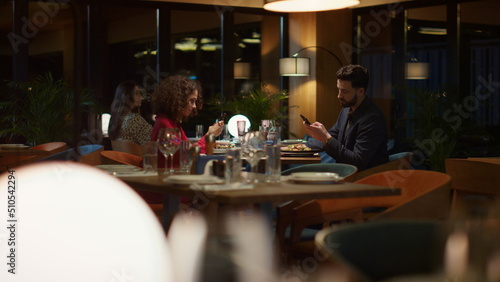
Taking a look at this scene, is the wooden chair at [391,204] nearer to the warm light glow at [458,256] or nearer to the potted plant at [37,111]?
the warm light glow at [458,256]

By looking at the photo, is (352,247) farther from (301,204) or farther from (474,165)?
(474,165)

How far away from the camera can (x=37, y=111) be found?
8.18 m

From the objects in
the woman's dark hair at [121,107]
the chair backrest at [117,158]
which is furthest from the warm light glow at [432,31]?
the chair backrest at [117,158]

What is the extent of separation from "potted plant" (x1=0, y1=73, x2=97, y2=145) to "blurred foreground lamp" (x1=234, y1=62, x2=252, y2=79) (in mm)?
2541

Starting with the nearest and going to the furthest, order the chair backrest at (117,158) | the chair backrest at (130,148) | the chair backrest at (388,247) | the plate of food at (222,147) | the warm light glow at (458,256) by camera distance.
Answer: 1. the warm light glow at (458,256)
2. the chair backrest at (388,247)
3. the chair backrest at (117,158)
4. the plate of food at (222,147)
5. the chair backrest at (130,148)

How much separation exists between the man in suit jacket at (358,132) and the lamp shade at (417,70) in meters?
4.23

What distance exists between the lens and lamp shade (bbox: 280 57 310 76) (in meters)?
9.65

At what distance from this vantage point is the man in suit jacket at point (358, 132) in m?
5.05

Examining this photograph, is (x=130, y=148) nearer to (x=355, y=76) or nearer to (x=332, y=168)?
(x=355, y=76)

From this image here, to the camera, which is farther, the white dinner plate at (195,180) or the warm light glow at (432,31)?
the warm light glow at (432,31)

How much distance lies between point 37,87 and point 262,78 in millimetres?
3559

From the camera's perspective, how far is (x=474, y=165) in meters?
4.34

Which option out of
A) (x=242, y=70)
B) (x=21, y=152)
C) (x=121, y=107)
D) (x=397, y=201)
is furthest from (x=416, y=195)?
(x=242, y=70)

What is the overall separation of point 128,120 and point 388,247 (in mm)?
5102
